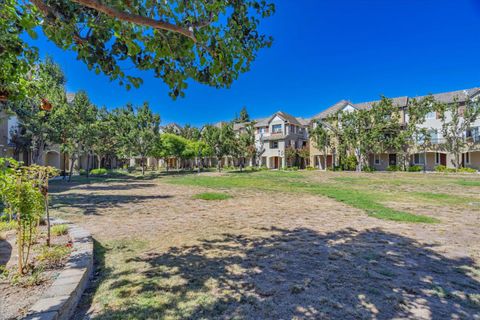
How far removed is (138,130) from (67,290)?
28.5 m

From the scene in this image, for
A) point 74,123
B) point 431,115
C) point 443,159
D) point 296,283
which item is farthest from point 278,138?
point 296,283

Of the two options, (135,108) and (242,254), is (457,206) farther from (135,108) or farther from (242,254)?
(135,108)

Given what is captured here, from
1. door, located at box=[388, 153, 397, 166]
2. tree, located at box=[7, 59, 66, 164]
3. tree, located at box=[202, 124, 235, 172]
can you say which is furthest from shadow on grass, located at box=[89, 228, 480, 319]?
door, located at box=[388, 153, 397, 166]

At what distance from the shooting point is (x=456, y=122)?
98.1 ft

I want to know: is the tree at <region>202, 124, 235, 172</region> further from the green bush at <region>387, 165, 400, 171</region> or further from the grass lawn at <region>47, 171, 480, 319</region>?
the grass lawn at <region>47, 171, 480, 319</region>

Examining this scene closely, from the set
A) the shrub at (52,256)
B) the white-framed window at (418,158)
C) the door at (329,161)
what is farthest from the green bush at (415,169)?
the shrub at (52,256)

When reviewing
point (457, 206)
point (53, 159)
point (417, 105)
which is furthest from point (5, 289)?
point (417, 105)

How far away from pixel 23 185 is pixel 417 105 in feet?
A: 124

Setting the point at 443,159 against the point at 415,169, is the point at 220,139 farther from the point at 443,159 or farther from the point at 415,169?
the point at 443,159

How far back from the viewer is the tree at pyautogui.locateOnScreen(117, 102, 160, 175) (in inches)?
1149

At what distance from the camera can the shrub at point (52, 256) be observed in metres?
3.86

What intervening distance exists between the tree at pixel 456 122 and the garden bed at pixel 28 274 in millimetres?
37141

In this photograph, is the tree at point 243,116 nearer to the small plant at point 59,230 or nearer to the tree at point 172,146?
the tree at point 172,146

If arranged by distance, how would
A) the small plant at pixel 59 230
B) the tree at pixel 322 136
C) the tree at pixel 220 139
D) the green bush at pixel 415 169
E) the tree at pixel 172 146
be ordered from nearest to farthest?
the small plant at pixel 59 230 < the green bush at pixel 415 169 < the tree at pixel 172 146 < the tree at pixel 322 136 < the tree at pixel 220 139
